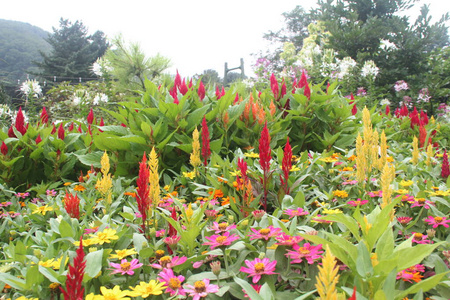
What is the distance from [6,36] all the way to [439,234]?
8050cm

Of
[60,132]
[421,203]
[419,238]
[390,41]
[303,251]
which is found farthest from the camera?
[390,41]

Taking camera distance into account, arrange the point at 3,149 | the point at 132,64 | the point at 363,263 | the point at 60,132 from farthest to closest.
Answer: the point at 132,64 < the point at 60,132 < the point at 3,149 < the point at 363,263

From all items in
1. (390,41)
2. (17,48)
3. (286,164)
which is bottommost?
(286,164)

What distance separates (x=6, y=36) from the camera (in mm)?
65438

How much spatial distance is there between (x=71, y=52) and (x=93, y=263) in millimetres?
45551

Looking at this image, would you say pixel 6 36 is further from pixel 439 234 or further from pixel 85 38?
pixel 439 234

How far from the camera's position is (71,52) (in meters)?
40.9

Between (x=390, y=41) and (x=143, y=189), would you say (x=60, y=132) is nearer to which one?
(x=143, y=189)

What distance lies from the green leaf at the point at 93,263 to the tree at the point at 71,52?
36.7 m

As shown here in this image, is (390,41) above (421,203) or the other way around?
above

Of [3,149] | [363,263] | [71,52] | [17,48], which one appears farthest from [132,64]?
[17,48]

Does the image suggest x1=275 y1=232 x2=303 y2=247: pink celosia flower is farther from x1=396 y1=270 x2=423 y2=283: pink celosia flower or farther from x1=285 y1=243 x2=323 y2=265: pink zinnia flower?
x1=396 y1=270 x2=423 y2=283: pink celosia flower

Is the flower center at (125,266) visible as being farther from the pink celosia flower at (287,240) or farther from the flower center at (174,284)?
the pink celosia flower at (287,240)

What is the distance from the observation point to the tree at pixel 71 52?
37.2 metres
